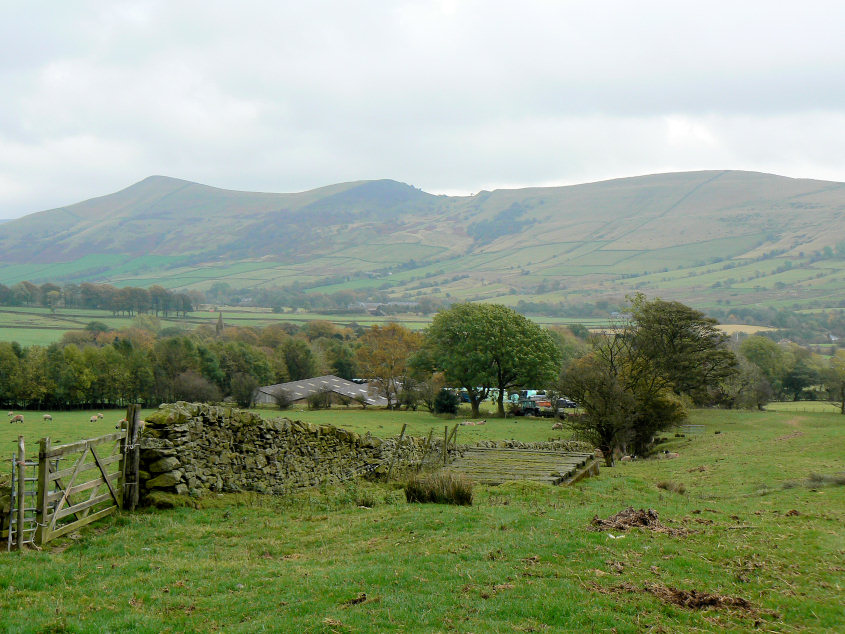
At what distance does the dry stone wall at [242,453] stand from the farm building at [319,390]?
5280cm

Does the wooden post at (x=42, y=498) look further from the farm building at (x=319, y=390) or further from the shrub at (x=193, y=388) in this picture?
the shrub at (x=193, y=388)

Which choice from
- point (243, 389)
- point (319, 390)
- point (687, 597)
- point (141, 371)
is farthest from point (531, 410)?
point (687, 597)

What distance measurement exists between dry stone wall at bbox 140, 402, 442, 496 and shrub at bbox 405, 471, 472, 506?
3.43 meters

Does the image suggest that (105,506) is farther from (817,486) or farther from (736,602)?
(817,486)

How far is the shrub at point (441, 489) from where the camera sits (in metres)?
14.1

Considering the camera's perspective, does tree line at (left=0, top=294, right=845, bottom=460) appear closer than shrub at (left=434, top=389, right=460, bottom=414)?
Yes

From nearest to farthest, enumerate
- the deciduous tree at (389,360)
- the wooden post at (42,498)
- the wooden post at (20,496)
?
1. the wooden post at (20,496)
2. the wooden post at (42,498)
3. the deciduous tree at (389,360)

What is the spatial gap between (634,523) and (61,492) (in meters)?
9.59

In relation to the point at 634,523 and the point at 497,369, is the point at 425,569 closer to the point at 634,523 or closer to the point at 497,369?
the point at 634,523

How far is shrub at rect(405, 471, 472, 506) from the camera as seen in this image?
14.1m

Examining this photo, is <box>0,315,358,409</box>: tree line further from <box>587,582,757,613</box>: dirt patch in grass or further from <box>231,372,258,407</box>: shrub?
<box>587,582,757,613</box>: dirt patch in grass

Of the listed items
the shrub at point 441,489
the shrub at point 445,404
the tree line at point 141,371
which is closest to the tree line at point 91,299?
the tree line at point 141,371

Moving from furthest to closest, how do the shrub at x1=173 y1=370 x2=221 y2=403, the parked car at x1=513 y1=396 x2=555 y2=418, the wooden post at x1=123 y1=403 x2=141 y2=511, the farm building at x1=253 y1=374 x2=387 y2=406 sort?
the farm building at x1=253 y1=374 x2=387 y2=406
the shrub at x1=173 y1=370 x2=221 y2=403
the parked car at x1=513 y1=396 x2=555 y2=418
the wooden post at x1=123 y1=403 x2=141 y2=511

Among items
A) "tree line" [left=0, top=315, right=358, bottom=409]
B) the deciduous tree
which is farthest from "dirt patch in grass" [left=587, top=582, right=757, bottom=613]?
"tree line" [left=0, top=315, right=358, bottom=409]
